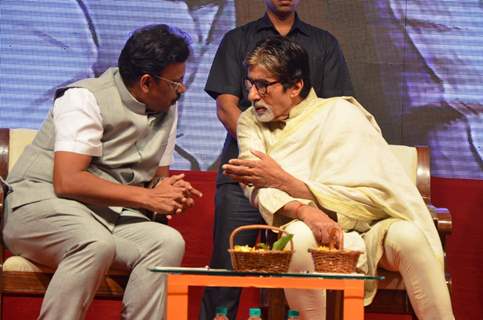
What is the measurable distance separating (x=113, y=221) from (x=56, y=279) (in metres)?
0.40

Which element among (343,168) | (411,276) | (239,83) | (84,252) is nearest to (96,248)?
(84,252)

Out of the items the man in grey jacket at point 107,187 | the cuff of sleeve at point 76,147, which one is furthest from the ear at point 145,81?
the cuff of sleeve at point 76,147

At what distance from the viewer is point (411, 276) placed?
153 inches

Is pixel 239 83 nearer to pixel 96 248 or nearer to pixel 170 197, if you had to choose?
pixel 170 197

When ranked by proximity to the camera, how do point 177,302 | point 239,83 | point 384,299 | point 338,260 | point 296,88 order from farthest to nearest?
point 239,83 → point 296,88 → point 384,299 → point 338,260 → point 177,302

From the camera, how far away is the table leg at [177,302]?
329 cm

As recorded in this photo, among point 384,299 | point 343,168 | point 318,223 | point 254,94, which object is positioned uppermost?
point 254,94

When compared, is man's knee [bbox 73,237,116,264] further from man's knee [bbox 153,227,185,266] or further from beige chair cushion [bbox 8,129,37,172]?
beige chair cushion [bbox 8,129,37,172]

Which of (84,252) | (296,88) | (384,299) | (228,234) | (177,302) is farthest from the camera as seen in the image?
(228,234)

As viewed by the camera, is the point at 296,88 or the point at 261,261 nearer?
the point at 261,261

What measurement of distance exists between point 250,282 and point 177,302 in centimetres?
24

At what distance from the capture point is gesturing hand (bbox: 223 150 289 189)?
4059 millimetres

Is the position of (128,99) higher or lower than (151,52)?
lower

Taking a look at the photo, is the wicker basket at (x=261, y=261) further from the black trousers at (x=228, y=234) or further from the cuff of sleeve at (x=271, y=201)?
the black trousers at (x=228, y=234)
